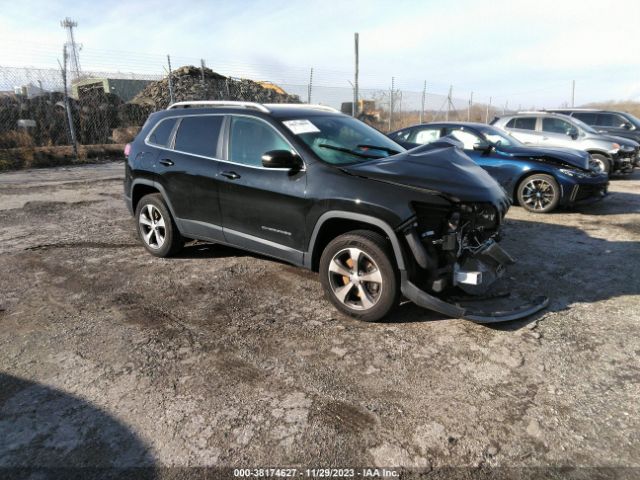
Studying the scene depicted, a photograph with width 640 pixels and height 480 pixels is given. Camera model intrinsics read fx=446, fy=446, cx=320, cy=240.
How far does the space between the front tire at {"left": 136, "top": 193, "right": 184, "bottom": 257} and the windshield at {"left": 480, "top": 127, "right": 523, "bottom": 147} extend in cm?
562

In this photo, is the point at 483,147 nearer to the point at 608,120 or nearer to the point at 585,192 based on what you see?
the point at 585,192

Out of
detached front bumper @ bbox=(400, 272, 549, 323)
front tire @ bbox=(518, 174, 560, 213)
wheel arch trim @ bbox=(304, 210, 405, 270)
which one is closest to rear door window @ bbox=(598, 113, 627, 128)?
front tire @ bbox=(518, 174, 560, 213)

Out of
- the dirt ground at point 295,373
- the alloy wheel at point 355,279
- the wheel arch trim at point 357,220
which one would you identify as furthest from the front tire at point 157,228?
the alloy wheel at point 355,279

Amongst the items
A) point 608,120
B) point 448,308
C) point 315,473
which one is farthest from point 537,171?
point 608,120

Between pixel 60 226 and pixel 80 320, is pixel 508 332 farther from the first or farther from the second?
pixel 60 226

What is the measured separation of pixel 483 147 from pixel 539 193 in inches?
47.1

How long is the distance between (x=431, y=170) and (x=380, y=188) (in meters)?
0.49

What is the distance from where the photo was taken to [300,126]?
13.7 feet

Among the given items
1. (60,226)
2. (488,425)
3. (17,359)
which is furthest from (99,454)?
(60,226)

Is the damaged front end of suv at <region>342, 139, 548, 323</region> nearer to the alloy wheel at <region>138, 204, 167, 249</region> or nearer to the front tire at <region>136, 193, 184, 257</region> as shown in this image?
the front tire at <region>136, 193, 184, 257</region>

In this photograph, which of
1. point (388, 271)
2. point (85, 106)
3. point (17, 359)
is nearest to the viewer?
point (17, 359)

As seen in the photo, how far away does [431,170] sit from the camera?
363cm

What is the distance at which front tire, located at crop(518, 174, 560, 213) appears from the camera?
7.28 metres

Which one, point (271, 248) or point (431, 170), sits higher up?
point (431, 170)
